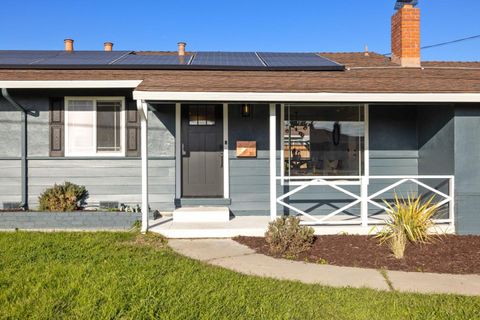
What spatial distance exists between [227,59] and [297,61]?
1.60 metres

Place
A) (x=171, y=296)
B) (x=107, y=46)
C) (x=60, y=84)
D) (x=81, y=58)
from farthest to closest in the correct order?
(x=107, y=46) < (x=81, y=58) < (x=60, y=84) < (x=171, y=296)

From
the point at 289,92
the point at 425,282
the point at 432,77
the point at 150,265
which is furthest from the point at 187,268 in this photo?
the point at 432,77

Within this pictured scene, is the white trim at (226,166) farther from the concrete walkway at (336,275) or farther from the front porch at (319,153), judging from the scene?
the concrete walkway at (336,275)

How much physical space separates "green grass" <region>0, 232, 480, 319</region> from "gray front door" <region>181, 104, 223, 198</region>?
3.14 metres

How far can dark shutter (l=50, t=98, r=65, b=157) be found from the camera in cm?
817

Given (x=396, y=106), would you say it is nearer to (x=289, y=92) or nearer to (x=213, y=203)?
(x=289, y=92)

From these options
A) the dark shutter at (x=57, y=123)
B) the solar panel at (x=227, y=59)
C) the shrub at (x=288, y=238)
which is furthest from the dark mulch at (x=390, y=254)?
the dark shutter at (x=57, y=123)

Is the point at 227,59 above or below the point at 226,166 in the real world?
above

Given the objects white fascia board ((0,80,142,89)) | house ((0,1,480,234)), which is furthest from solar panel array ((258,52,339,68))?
white fascia board ((0,80,142,89))

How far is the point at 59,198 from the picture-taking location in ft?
25.2

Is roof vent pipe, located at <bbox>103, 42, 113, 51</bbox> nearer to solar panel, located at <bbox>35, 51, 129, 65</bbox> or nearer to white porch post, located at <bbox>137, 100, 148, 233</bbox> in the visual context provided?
solar panel, located at <bbox>35, 51, 129, 65</bbox>

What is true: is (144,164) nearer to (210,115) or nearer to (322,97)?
(210,115)

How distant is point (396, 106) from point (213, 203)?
431 cm

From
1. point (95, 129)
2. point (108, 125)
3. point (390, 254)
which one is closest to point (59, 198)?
point (95, 129)
